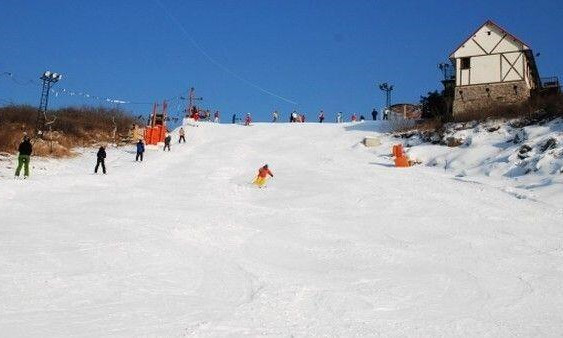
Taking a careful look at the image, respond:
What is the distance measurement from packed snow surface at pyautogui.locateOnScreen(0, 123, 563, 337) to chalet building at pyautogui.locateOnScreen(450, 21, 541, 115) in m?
16.9

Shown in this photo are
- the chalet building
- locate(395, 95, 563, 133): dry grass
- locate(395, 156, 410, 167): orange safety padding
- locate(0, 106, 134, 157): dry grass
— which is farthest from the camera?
the chalet building

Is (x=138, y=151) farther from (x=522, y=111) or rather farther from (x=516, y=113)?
(x=522, y=111)

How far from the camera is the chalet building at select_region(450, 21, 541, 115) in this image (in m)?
33.4

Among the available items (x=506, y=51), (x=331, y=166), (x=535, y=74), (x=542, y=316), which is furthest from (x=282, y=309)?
(x=535, y=74)

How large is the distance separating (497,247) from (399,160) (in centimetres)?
1413

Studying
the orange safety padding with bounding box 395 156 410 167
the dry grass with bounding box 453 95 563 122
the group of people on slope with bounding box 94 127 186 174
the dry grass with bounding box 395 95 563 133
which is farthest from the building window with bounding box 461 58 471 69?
the group of people on slope with bounding box 94 127 186 174

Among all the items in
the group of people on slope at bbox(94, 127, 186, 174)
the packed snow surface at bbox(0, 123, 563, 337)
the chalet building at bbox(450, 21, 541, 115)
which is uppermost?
the chalet building at bbox(450, 21, 541, 115)

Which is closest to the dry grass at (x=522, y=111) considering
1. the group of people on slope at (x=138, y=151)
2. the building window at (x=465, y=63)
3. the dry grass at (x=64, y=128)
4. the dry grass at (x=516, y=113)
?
the dry grass at (x=516, y=113)

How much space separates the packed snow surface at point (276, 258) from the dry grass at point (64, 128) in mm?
8955

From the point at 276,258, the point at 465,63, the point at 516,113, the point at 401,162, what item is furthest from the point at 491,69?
the point at 276,258

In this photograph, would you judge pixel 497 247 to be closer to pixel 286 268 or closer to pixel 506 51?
pixel 286 268

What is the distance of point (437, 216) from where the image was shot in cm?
1341

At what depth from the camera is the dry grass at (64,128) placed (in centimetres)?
2716

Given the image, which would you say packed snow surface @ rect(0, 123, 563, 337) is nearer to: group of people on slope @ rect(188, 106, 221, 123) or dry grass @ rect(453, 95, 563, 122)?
dry grass @ rect(453, 95, 563, 122)
